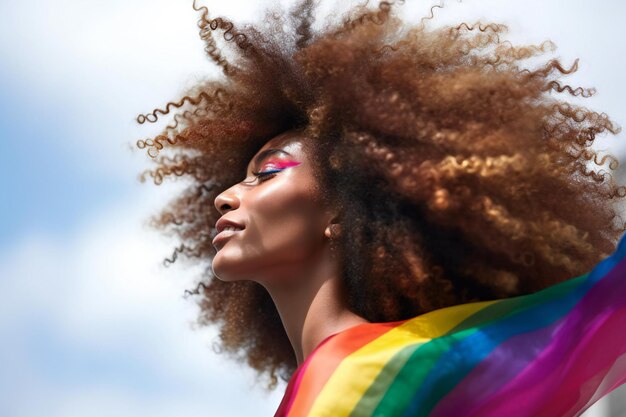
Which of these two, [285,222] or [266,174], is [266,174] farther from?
[285,222]

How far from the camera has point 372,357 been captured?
3.29 metres

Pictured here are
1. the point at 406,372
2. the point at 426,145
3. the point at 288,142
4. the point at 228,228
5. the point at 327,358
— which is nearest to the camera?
the point at 406,372

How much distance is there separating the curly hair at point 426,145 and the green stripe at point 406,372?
0.29 m

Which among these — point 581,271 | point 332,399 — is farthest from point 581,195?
point 332,399

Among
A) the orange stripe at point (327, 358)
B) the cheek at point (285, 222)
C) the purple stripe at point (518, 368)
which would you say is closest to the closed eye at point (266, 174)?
the cheek at point (285, 222)

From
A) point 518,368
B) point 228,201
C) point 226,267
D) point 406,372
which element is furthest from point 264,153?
point 518,368

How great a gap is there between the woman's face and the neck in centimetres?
5

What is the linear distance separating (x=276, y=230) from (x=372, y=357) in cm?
77

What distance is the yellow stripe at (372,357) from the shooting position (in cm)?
322

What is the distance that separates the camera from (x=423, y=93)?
12.5ft

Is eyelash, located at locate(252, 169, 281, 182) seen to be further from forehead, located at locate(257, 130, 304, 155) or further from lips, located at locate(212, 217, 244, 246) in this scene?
lips, located at locate(212, 217, 244, 246)

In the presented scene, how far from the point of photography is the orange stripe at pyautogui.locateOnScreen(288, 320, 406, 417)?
131 inches

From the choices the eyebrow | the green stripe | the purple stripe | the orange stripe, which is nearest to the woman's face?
the eyebrow

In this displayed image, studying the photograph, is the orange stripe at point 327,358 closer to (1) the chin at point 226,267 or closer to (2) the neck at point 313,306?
(2) the neck at point 313,306
